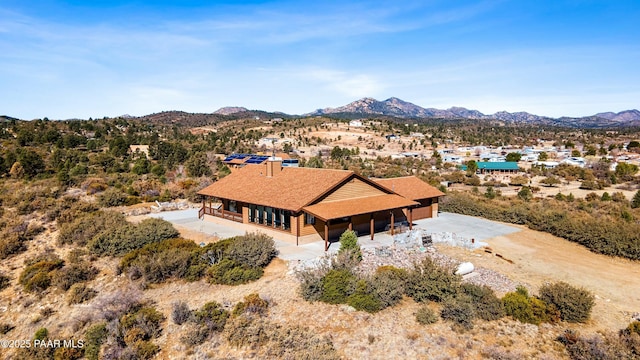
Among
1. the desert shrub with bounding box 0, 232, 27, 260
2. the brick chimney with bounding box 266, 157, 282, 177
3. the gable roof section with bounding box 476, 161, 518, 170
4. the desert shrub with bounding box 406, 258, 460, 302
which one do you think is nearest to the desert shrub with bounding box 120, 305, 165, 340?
the desert shrub with bounding box 406, 258, 460, 302

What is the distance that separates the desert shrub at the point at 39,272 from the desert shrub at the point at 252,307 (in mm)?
9504

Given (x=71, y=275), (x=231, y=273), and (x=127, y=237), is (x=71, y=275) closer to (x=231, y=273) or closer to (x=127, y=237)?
(x=127, y=237)

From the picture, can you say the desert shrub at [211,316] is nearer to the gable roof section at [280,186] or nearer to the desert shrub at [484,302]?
the gable roof section at [280,186]

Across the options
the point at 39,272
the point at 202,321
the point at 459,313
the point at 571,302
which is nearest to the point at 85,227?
the point at 39,272

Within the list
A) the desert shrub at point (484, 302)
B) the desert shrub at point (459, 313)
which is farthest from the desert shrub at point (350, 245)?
the desert shrub at point (459, 313)

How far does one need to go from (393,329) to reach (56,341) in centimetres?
1094

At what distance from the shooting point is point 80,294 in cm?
1491

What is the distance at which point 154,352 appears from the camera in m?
11.1

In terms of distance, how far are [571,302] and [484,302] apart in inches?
110

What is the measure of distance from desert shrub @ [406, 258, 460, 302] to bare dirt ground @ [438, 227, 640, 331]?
13.0ft

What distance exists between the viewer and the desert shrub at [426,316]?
39.4ft

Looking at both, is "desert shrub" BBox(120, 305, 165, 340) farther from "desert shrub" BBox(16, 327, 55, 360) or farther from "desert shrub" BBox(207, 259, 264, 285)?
"desert shrub" BBox(207, 259, 264, 285)

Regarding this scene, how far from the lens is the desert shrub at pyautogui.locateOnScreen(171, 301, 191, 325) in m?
12.4

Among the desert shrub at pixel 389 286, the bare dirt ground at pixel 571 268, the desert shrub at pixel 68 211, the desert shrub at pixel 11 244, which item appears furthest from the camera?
the desert shrub at pixel 68 211
